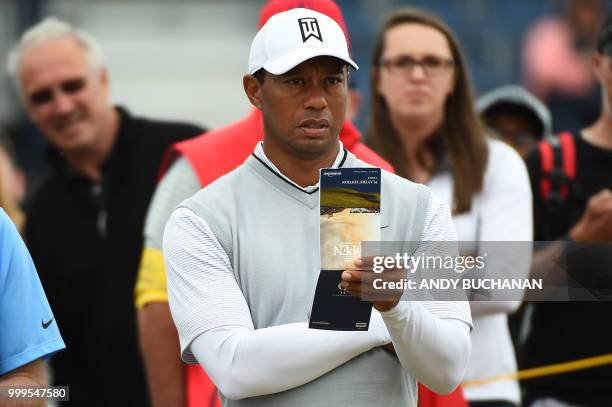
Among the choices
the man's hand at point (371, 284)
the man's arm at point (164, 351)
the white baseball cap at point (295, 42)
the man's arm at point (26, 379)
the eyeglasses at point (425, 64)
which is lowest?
the man's arm at point (164, 351)

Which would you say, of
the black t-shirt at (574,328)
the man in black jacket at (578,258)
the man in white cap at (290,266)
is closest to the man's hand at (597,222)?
the man in black jacket at (578,258)

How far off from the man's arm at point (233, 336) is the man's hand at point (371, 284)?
0.27 metres

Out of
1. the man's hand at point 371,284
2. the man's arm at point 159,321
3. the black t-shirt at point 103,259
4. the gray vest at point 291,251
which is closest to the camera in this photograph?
the man's hand at point 371,284

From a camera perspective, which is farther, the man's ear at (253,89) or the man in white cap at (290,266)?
the man's ear at (253,89)

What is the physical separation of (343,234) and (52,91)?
344 cm

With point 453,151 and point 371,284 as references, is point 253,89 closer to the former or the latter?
point 371,284

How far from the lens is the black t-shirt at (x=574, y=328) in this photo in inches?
194

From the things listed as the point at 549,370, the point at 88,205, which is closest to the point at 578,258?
the point at 549,370

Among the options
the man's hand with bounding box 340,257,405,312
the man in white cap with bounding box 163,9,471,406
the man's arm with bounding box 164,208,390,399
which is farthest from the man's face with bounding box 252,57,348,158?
the man's hand with bounding box 340,257,405,312

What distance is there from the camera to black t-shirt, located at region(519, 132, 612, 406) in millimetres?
4926

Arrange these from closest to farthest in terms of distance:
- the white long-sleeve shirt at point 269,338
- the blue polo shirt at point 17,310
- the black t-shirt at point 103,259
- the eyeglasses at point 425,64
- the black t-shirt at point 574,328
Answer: the white long-sleeve shirt at point 269,338, the blue polo shirt at point 17,310, the black t-shirt at point 574,328, the eyeglasses at point 425,64, the black t-shirt at point 103,259

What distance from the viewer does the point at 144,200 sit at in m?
6.02

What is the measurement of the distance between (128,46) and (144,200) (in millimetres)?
10880

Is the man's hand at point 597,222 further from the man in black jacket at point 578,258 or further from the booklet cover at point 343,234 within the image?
the booklet cover at point 343,234
